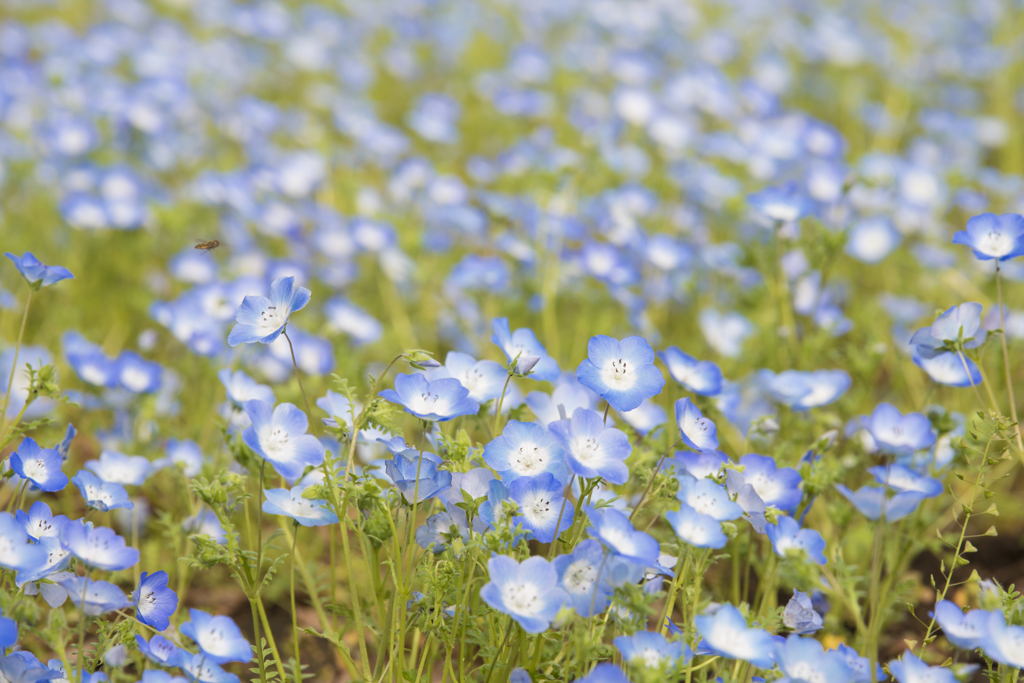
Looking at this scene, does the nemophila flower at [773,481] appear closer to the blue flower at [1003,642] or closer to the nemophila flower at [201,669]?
the blue flower at [1003,642]

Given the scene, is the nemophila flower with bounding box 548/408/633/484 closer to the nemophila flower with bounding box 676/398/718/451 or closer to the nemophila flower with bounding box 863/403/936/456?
the nemophila flower with bounding box 676/398/718/451

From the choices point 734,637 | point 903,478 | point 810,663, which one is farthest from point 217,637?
point 903,478

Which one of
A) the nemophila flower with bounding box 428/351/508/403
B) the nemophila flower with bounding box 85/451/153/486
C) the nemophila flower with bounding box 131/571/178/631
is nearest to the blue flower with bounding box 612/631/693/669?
the nemophila flower with bounding box 428/351/508/403

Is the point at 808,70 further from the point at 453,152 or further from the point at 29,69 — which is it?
the point at 29,69

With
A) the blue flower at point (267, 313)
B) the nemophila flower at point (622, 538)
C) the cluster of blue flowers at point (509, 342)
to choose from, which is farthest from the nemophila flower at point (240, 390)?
the nemophila flower at point (622, 538)

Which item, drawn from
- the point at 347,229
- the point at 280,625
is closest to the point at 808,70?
the point at 347,229

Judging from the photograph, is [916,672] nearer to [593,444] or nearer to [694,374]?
[593,444]
